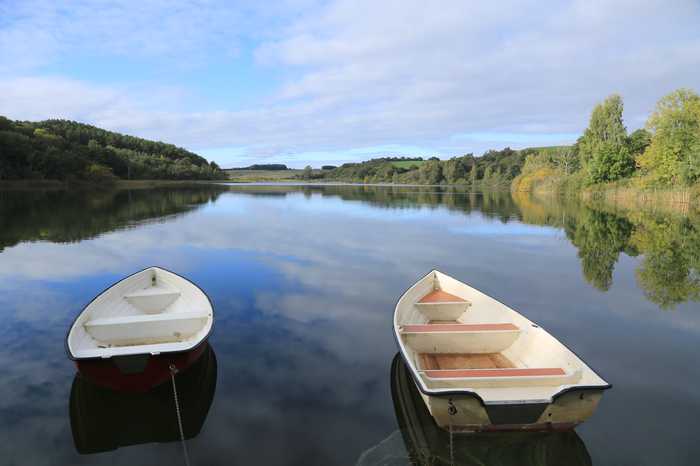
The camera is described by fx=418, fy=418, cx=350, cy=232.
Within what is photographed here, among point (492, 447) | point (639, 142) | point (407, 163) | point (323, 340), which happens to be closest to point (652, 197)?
point (639, 142)

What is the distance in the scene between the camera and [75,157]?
3199 inches

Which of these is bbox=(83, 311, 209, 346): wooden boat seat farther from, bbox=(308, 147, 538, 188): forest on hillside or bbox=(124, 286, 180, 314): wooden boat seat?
bbox=(308, 147, 538, 188): forest on hillside

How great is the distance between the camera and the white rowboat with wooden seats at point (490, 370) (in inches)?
190

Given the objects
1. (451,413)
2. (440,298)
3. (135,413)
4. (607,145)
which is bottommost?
(135,413)

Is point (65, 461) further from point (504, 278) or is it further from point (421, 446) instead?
point (504, 278)

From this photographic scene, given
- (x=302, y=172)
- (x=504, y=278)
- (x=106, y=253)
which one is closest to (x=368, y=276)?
(x=504, y=278)

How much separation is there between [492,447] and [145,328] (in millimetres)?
5665

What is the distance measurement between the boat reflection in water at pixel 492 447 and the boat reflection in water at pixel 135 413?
288 centimetres

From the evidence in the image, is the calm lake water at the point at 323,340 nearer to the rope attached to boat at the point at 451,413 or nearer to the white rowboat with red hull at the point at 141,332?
the rope attached to boat at the point at 451,413

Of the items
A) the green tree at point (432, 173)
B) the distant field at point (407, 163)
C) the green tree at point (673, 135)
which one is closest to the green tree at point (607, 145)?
the green tree at point (673, 135)

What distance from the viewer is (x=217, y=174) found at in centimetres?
15900

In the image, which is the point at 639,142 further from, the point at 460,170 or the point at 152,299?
the point at 460,170

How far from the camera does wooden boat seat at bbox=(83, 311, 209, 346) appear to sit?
274 inches

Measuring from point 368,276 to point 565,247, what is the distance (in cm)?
1118
